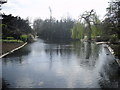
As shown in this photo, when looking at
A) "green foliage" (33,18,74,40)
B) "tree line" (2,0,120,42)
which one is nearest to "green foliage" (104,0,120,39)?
"tree line" (2,0,120,42)

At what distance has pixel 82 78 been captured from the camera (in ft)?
28.2

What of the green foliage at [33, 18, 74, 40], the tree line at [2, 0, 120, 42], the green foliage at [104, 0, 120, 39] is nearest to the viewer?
Answer: the green foliage at [104, 0, 120, 39]

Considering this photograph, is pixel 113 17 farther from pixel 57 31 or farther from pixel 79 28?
pixel 57 31

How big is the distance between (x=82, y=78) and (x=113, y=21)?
9.93 m

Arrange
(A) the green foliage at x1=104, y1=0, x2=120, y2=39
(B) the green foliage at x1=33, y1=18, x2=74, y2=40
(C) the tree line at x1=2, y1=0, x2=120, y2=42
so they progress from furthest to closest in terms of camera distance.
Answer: (B) the green foliage at x1=33, y1=18, x2=74, y2=40 < (C) the tree line at x1=2, y1=0, x2=120, y2=42 < (A) the green foliage at x1=104, y1=0, x2=120, y2=39

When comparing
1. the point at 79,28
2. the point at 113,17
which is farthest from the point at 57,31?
the point at 113,17

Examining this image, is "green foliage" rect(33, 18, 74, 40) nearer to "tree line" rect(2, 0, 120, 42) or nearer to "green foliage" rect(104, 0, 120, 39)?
"tree line" rect(2, 0, 120, 42)

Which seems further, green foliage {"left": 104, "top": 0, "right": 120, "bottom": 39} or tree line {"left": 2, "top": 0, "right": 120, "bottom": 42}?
tree line {"left": 2, "top": 0, "right": 120, "bottom": 42}

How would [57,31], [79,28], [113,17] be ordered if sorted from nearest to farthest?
[113,17]
[79,28]
[57,31]

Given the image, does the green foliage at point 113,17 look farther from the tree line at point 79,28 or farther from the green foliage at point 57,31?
the green foliage at point 57,31

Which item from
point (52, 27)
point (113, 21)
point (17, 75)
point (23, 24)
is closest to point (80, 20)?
point (23, 24)

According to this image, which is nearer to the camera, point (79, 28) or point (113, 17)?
point (113, 17)

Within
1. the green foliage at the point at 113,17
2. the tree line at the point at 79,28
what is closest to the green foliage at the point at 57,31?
the tree line at the point at 79,28

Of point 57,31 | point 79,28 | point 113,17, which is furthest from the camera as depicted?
point 57,31
